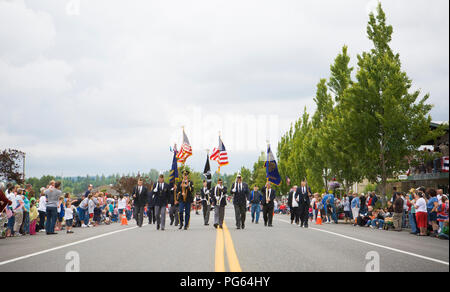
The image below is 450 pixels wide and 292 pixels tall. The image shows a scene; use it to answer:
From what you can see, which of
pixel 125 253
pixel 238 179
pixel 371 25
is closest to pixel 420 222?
pixel 238 179

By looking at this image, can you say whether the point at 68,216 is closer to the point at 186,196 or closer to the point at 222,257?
the point at 186,196

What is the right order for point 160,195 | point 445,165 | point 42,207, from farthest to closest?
point 42,207 → point 160,195 → point 445,165

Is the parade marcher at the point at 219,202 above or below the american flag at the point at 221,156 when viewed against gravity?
below

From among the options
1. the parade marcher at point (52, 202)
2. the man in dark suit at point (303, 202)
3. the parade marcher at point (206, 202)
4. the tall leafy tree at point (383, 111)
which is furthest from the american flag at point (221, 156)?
the parade marcher at point (52, 202)

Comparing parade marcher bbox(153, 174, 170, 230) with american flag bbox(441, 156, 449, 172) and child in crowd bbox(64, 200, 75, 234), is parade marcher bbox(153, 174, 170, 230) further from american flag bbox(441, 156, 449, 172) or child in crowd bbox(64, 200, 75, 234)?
american flag bbox(441, 156, 449, 172)

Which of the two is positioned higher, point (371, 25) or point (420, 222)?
point (371, 25)

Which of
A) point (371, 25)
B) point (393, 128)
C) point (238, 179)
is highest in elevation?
point (371, 25)

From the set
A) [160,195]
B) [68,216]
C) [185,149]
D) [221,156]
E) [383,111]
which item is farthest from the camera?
[221,156]

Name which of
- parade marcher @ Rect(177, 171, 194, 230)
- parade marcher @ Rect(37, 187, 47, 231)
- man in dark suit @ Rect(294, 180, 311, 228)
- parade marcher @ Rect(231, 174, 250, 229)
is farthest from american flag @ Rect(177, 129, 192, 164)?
parade marcher @ Rect(177, 171, 194, 230)

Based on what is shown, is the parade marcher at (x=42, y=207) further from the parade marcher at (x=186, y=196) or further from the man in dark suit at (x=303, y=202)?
the man in dark suit at (x=303, y=202)

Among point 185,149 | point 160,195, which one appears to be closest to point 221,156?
point 185,149
